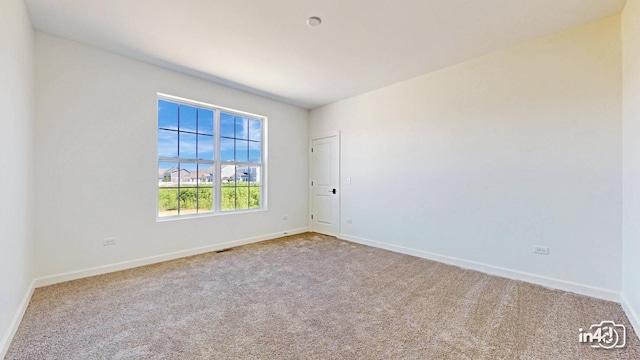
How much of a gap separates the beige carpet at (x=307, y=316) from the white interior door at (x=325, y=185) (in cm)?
199

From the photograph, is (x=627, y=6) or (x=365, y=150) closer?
(x=627, y=6)

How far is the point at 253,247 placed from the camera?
4.40m

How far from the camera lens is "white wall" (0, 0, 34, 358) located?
5.84 feet

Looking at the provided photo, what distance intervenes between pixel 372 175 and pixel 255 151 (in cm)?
224

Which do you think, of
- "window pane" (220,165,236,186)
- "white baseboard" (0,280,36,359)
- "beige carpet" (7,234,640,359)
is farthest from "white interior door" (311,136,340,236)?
"white baseboard" (0,280,36,359)

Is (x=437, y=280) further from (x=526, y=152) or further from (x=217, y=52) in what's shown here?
(x=217, y=52)

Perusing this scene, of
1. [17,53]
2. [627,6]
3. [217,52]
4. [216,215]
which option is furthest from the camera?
[216,215]

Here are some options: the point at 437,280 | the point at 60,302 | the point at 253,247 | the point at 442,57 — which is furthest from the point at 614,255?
the point at 60,302

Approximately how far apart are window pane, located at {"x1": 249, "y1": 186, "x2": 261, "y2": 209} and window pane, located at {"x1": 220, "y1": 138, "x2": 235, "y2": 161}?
716 mm

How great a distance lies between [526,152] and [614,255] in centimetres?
124

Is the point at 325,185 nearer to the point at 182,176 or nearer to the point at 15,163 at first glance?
the point at 182,176

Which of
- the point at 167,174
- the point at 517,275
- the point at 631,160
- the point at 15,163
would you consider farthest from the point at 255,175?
the point at 631,160

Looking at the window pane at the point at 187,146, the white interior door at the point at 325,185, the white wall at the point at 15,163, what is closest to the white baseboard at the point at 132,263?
the white wall at the point at 15,163

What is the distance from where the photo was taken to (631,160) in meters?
2.23
